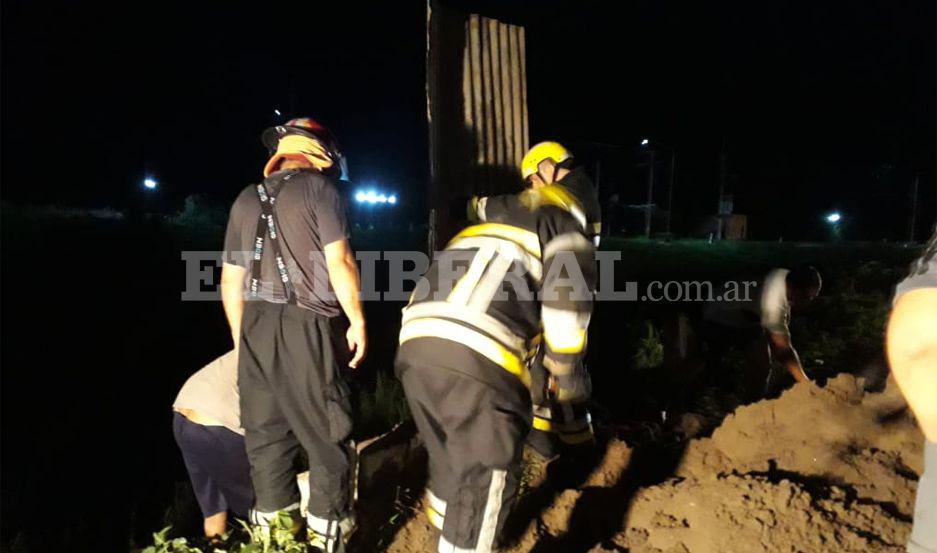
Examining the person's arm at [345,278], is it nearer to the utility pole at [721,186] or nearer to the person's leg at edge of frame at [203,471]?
the person's leg at edge of frame at [203,471]

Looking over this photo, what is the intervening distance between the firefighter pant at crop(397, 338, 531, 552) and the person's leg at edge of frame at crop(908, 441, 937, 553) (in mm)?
1205

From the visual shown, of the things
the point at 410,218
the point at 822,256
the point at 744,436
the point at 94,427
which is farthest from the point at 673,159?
the point at 94,427

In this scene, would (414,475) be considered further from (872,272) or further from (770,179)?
(770,179)

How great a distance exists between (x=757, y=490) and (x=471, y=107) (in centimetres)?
259

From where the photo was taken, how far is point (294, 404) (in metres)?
2.41

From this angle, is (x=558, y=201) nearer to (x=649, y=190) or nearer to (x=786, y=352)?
(x=786, y=352)

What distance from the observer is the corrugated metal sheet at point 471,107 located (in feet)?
11.0

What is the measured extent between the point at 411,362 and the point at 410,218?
35.0ft

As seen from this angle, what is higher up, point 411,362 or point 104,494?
point 411,362

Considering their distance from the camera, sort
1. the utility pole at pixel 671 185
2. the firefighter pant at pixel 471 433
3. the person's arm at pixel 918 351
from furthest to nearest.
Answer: the utility pole at pixel 671 185, the firefighter pant at pixel 471 433, the person's arm at pixel 918 351

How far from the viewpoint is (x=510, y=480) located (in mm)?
2174

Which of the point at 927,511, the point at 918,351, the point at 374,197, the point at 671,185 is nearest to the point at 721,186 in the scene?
the point at 671,185

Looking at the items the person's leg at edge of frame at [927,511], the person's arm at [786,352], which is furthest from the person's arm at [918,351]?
the person's arm at [786,352]

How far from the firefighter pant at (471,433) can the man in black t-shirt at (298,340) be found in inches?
18.5
